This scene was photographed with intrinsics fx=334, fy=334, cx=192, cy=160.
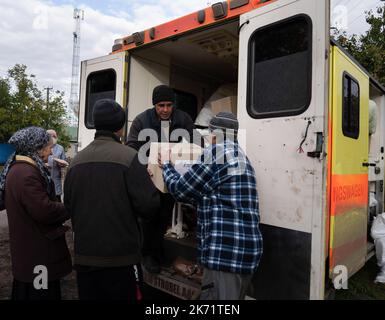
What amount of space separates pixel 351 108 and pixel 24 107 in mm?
21343

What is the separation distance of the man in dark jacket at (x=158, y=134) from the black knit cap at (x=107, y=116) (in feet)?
2.95

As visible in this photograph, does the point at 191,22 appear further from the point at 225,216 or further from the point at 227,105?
the point at 225,216

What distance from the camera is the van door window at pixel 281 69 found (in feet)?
7.82

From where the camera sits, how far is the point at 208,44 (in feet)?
12.8

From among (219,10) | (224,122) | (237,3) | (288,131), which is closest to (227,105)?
(219,10)

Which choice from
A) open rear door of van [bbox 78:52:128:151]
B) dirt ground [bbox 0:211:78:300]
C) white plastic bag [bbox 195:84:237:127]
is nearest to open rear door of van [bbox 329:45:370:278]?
white plastic bag [bbox 195:84:237:127]

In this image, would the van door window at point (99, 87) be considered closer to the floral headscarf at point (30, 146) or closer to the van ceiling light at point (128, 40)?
the van ceiling light at point (128, 40)

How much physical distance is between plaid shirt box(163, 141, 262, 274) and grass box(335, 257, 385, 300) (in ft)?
6.53

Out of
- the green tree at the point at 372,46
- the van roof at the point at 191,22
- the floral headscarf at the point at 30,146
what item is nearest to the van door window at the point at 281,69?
Answer: the van roof at the point at 191,22

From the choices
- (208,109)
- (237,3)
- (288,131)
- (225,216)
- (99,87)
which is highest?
(237,3)

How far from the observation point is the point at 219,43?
3.84 metres

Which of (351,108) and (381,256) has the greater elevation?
(351,108)
